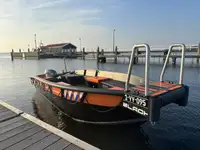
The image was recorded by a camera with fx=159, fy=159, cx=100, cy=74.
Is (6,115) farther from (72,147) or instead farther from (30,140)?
(72,147)

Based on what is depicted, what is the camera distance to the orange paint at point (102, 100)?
4217 mm

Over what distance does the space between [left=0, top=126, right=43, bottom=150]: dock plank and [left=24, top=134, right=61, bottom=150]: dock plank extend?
0.35 m

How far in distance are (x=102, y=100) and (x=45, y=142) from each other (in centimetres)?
209

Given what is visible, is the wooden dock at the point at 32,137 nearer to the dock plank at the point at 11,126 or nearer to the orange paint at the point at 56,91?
the dock plank at the point at 11,126

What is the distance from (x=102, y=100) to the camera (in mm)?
4500

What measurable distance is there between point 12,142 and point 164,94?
3.15 m

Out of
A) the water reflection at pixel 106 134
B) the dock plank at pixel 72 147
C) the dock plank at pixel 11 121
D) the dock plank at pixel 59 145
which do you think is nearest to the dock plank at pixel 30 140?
the dock plank at pixel 59 145

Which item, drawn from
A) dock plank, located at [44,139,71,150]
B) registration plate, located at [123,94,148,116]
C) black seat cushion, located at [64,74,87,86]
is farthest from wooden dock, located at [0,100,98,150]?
black seat cushion, located at [64,74,87,86]

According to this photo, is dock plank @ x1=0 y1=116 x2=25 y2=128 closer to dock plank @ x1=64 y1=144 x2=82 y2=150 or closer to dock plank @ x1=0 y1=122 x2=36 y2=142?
dock plank @ x1=0 y1=122 x2=36 y2=142

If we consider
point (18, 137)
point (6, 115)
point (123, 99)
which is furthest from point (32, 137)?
point (123, 99)

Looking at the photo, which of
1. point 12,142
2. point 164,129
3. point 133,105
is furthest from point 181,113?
point 12,142

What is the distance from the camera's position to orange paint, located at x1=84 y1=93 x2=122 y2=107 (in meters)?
4.22

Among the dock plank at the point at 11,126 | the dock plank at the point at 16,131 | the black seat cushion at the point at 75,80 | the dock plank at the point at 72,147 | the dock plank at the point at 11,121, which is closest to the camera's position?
the dock plank at the point at 72,147

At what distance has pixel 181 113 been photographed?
238 inches
